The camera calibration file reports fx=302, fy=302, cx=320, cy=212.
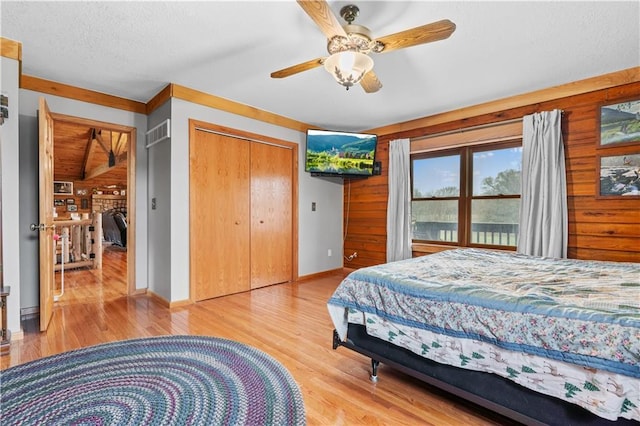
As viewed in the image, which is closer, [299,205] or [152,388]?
[152,388]

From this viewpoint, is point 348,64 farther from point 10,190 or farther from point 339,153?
point 10,190

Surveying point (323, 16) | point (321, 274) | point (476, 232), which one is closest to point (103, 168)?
point (321, 274)

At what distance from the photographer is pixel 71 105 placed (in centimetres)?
328

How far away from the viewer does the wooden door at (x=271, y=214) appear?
4.13 meters

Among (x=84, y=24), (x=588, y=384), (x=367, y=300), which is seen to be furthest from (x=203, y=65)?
(x=588, y=384)

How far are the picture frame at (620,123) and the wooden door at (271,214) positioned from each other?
3595 millimetres

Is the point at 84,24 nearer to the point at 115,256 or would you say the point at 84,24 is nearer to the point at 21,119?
the point at 21,119

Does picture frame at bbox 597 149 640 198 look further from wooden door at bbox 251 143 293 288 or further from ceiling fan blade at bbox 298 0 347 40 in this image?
wooden door at bbox 251 143 293 288

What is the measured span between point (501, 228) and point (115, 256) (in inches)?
302

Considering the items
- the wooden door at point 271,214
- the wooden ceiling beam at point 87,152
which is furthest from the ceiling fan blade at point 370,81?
the wooden ceiling beam at point 87,152

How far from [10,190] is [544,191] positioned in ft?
16.1

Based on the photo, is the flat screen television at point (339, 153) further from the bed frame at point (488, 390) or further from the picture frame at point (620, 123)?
the bed frame at point (488, 390)

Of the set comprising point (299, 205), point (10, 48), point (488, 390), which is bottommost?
point (488, 390)

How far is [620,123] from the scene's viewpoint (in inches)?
113
